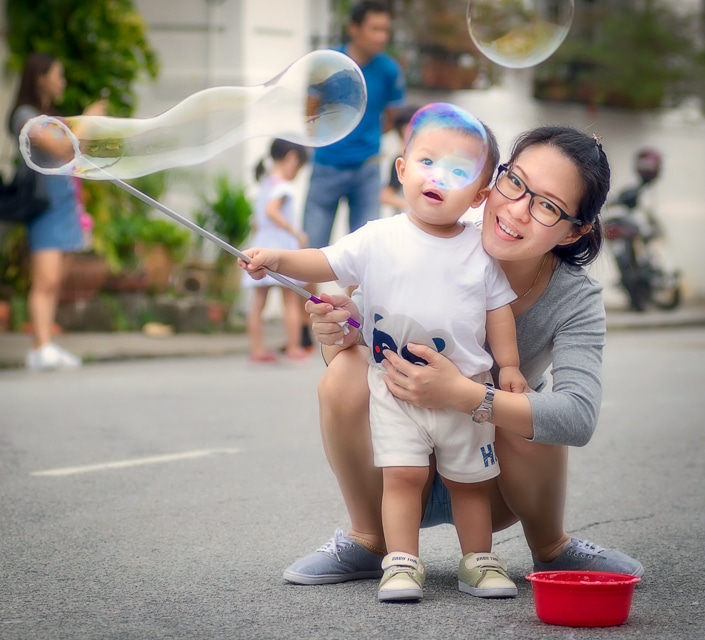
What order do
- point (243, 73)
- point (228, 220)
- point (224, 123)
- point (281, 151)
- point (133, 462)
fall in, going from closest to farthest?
1. point (224, 123)
2. point (133, 462)
3. point (281, 151)
4. point (228, 220)
5. point (243, 73)

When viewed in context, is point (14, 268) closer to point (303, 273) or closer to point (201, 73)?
point (201, 73)

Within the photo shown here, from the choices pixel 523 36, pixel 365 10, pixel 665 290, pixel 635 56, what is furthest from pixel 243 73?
pixel 523 36

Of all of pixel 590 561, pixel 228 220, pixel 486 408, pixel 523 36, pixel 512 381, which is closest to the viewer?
pixel 486 408

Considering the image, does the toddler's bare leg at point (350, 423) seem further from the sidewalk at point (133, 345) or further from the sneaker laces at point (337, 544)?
the sidewalk at point (133, 345)

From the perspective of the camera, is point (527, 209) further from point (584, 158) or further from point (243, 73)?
point (243, 73)

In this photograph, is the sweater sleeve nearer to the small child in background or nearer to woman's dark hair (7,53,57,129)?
woman's dark hair (7,53,57,129)

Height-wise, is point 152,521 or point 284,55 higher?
point 284,55

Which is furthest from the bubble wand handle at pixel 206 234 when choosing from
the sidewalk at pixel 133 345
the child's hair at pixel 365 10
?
the sidewalk at pixel 133 345

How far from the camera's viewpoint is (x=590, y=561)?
11.3 ft

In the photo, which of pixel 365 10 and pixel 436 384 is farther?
pixel 365 10

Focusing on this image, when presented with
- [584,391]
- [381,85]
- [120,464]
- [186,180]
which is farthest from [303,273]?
[186,180]

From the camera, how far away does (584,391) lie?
10.5 ft

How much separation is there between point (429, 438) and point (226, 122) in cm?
124

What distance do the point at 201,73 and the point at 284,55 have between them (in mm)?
824
